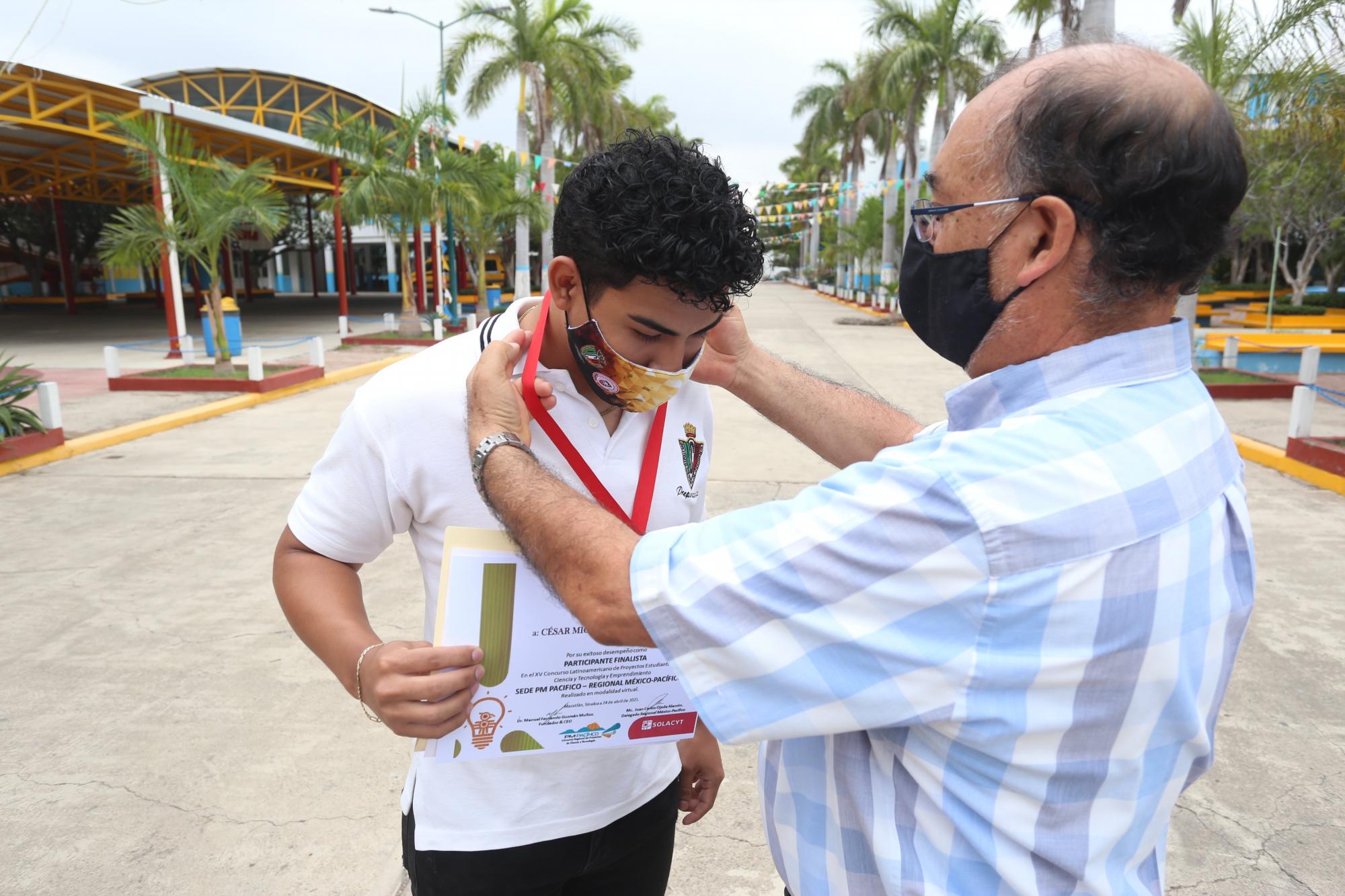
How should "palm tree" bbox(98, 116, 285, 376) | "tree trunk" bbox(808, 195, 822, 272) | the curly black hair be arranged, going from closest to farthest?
the curly black hair
"palm tree" bbox(98, 116, 285, 376)
"tree trunk" bbox(808, 195, 822, 272)

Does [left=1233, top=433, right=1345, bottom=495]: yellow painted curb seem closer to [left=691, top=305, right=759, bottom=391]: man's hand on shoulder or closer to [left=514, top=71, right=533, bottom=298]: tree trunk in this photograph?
[left=691, top=305, right=759, bottom=391]: man's hand on shoulder

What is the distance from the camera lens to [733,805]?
3064mm

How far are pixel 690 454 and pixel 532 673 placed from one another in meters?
0.56

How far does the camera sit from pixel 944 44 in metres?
23.1

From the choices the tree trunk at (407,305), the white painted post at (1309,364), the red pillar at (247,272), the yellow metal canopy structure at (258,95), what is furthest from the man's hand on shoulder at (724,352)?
the red pillar at (247,272)

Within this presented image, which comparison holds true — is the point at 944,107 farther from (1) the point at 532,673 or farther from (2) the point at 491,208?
(1) the point at 532,673

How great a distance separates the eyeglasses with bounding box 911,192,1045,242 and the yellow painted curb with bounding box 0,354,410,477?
18.1ft

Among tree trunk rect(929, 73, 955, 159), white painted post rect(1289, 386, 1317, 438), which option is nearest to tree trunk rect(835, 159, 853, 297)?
tree trunk rect(929, 73, 955, 159)

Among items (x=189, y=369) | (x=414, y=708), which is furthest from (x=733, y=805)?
(x=189, y=369)

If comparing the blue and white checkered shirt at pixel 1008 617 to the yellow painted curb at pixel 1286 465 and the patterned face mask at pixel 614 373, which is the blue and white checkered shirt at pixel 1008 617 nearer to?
the patterned face mask at pixel 614 373

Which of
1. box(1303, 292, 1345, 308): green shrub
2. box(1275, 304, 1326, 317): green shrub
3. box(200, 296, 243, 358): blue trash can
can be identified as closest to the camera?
box(200, 296, 243, 358): blue trash can

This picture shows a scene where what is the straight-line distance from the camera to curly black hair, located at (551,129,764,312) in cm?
144

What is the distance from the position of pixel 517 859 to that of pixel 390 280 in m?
46.7

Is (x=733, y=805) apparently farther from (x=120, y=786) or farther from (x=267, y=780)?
(x=120, y=786)
